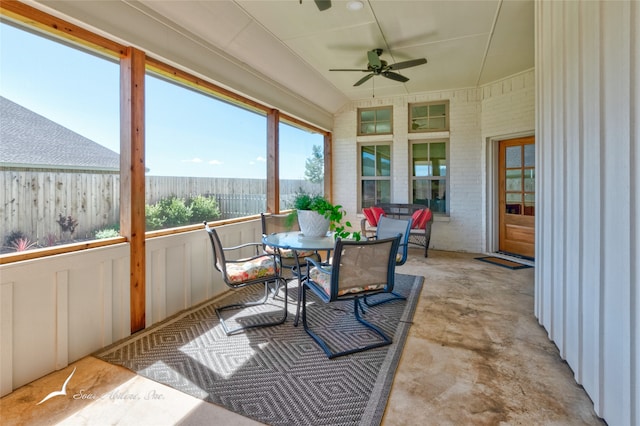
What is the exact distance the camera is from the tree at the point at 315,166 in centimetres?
589

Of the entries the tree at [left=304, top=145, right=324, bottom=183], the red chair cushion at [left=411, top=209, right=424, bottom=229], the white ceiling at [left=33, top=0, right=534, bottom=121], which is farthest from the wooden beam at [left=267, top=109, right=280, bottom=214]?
the red chair cushion at [left=411, top=209, right=424, bottom=229]

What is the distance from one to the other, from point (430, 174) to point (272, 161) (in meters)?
3.22

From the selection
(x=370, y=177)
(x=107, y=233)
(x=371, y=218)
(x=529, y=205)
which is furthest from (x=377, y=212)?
(x=107, y=233)

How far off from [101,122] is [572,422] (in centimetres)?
353

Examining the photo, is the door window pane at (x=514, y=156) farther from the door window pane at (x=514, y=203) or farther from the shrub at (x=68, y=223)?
the shrub at (x=68, y=223)

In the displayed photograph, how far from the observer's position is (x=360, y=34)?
3705 mm

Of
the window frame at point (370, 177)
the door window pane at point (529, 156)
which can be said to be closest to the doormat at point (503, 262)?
the door window pane at point (529, 156)

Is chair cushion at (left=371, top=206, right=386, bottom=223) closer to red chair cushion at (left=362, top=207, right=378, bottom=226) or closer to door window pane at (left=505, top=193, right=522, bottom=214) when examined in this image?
red chair cushion at (left=362, top=207, right=378, bottom=226)

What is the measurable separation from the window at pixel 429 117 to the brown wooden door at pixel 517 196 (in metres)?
1.11

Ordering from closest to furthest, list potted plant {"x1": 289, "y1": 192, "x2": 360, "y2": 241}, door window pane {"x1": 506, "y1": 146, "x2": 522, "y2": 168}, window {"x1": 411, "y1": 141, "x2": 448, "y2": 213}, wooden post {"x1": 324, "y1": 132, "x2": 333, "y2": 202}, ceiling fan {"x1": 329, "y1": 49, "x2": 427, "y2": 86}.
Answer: potted plant {"x1": 289, "y1": 192, "x2": 360, "y2": 241} < ceiling fan {"x1": 329, "y1": 49, "x2": 427, "y2": 86} < door window pane {"x1": 506, "y1": 146, "x2": 522, "y2": 168} < window {"x1": 411, "y1": 141, "x2": 448, "y2": 213} < wooden post {"x1": 324, "y1": 132, "x2": 333, "y2": 202}

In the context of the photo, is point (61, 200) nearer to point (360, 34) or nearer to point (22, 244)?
point (22, 244)

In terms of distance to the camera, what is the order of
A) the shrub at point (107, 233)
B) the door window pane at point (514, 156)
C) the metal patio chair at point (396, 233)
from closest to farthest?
the shrub at point (107, 233) < the metal patio chair at point (396, 233) < the door window pane at point (514, 156)

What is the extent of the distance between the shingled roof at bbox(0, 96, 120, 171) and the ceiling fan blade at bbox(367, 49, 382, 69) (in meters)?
2.97

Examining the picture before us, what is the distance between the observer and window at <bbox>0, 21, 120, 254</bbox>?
192cm
